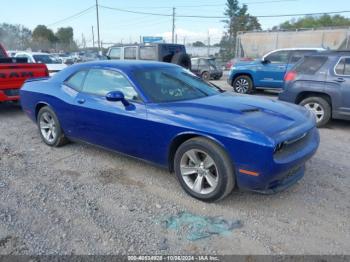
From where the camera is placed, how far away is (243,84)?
11742 millimetres

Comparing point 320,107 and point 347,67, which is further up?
point 347,67

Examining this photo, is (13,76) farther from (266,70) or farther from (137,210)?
(266,70)

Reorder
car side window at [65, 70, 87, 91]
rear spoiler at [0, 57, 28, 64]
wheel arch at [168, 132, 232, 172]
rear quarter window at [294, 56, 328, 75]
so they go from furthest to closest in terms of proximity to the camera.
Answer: rear spoiler at [0, 57, 28, 64]
rear quarter window at [294, 56, 328, 75]
car side window at [65, 70, 87, 91]
wheel arch at [168, 132, 232, 172]

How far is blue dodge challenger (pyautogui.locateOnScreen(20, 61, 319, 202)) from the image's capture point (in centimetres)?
299

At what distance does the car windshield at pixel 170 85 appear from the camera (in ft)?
12.7

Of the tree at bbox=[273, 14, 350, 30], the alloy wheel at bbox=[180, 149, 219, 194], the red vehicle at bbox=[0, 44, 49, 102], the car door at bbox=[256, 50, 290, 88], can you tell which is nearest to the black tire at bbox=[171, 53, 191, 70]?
the car door at bbox=[256, 50, 290, 88]

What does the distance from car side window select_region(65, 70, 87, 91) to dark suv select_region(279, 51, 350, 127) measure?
460 cm

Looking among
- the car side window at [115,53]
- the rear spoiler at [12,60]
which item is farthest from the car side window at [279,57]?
the rear spoiler at [12,60]

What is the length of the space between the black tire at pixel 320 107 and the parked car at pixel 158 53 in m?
6.28


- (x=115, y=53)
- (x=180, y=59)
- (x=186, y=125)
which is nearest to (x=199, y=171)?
(x=186, y=125)

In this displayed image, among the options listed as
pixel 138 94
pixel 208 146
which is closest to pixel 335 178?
pixel 208 146

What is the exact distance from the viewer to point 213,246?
2699 mm

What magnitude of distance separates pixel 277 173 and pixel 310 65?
468 cm

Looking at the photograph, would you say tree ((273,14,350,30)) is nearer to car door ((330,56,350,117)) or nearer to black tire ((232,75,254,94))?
black tire ((232,75,254,94))
